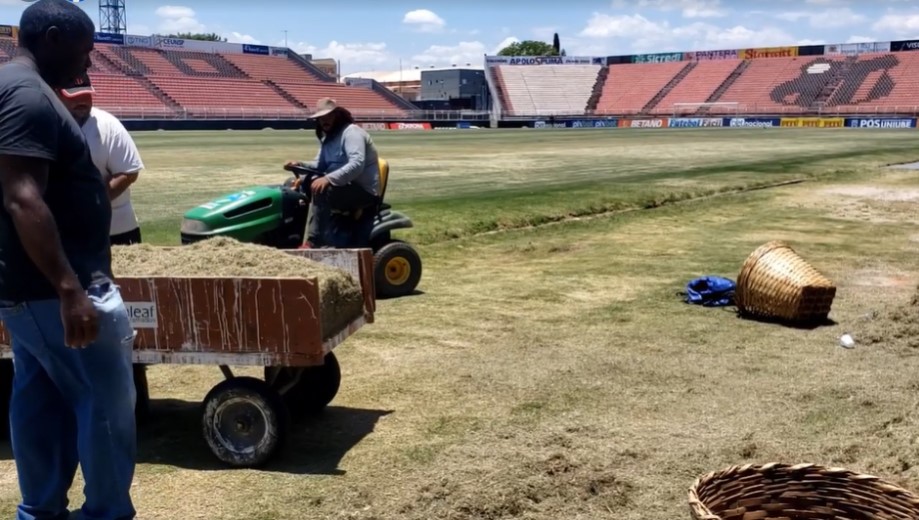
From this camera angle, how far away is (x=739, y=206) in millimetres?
15945

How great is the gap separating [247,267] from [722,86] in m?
80.1

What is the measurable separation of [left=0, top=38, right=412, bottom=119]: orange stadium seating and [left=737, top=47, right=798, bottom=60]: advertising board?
97.5ft

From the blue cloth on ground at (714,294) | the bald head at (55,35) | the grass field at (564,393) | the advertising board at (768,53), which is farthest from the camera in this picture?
the advertising board at (768,53)

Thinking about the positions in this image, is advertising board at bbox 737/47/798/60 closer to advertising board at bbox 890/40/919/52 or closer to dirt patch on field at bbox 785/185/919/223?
advertising board at bbox 890/40/919/52

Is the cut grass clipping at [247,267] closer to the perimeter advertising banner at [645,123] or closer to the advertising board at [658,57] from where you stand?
the perimeter advertising banner at [645,123]

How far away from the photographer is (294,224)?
7.90 m

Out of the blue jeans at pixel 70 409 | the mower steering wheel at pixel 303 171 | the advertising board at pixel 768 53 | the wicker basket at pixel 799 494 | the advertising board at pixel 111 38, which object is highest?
the advertising board at pixel 111 38

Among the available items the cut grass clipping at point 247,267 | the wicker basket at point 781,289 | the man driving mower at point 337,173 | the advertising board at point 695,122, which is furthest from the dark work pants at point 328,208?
the advertising board at point 695,122

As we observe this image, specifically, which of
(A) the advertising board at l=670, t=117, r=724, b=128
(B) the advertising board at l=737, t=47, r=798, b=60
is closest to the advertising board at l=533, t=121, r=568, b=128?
(A) the advertising board at l=670, t=117, r=724, b=128

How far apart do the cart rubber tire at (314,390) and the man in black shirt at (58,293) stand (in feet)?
5.82

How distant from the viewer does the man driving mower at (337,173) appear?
7.37 meters

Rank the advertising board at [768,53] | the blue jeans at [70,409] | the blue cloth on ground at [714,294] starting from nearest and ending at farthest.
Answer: the blue jeans at [70,409] → the blue cloth on ground at [714,294] → the advertising board at [768,53]

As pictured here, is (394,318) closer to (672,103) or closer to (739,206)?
(739,206)

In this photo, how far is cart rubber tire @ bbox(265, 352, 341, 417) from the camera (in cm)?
533
